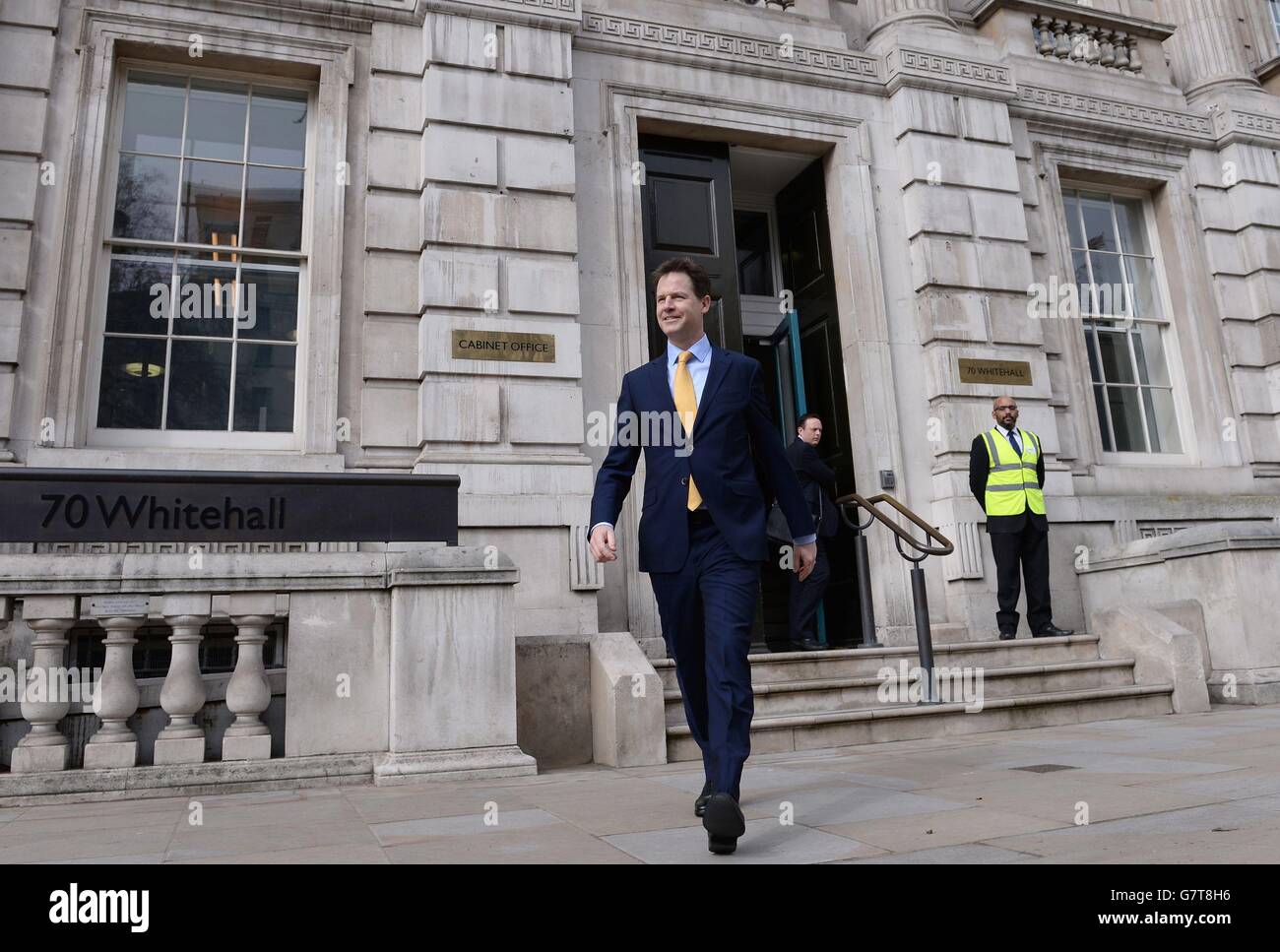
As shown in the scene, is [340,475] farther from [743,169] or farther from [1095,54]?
[1095,54]

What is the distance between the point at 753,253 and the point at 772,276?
0.43 meters

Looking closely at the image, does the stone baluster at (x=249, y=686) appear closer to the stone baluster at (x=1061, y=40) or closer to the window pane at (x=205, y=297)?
the window pane at (x=205, y=297)

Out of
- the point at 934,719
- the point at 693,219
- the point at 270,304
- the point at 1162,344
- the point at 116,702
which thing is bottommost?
the point at 934,719

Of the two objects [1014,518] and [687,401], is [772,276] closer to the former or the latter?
[1014,518]

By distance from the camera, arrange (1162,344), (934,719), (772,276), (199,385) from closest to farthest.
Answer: (934,719), (199,385), (772,276), (1162,344)

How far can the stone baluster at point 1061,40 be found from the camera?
1121cm

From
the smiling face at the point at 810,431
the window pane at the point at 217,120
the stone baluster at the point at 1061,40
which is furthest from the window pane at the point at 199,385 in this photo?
the stone baluster at the point at 1061,40

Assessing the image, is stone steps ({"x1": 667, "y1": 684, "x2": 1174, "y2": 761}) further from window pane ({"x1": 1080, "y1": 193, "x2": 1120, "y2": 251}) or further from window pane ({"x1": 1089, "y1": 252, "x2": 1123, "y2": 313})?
window pane ({"x1": 1080, "y1": 193, "x2": 1120, "y2": 251})

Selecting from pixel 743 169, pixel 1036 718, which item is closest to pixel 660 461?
pixel 1036 718

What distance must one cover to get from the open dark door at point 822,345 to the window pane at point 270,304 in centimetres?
514

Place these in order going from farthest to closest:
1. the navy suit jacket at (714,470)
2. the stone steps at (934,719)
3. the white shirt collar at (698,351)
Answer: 1. the stone steps at (934,719)
2. the white shirt collar at (698,351)
3. the navy suit jacket at (714,470)

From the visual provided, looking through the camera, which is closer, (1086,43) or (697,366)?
(697,366)

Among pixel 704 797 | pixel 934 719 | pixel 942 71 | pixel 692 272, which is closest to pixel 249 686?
pixel 704 797

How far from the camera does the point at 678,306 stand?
11.8 feet
